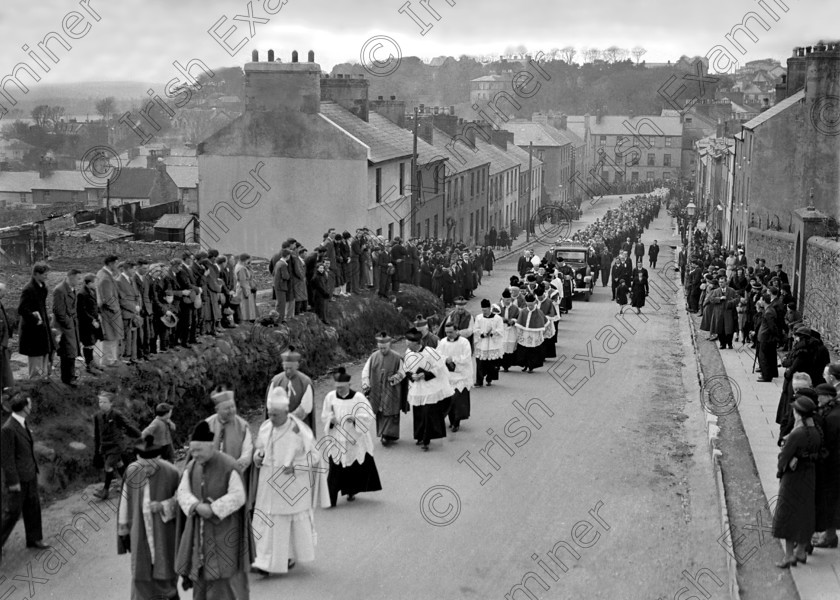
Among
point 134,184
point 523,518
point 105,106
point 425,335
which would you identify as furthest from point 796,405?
point 105,106

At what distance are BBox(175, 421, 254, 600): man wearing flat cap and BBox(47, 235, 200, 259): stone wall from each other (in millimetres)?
26517

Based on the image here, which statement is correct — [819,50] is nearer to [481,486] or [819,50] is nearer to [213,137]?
[213,137]

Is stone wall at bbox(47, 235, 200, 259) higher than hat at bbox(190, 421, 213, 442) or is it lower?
higher

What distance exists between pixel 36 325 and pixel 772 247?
24716mm

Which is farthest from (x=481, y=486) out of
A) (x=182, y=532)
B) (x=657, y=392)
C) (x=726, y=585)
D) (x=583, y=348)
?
(x=583, y=348)

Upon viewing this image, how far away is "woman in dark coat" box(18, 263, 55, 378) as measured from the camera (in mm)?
13172

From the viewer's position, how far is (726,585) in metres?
10.3

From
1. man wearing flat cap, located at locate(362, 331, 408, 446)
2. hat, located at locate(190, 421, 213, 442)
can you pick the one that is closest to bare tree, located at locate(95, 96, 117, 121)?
man wearing flat cap, located at locate(362, 331, 408, 446)

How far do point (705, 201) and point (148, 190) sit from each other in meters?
39.8

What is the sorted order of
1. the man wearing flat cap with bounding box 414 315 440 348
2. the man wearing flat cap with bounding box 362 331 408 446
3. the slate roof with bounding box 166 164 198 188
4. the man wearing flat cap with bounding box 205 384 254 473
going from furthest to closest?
the slate roof with bounding box 166 164 198 188 < the man wearing flat cap with bounding box 414 315 440 348 < the man wearing flat cap with bounding box 362 331 408 446 < the man wearing flat cap with bounding box 205 384 254 473

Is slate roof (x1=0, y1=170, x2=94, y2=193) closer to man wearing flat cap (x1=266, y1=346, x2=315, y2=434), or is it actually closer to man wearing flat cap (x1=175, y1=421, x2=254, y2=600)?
man wearing flat cap (x1=266, y1=346, x2=315, y2=434)

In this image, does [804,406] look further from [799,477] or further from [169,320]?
[169,320]

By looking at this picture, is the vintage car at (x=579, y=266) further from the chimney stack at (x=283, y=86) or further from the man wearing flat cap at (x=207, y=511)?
the man wearing flat cap at (x=207, y=511)

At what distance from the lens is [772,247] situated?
31.9 meters
